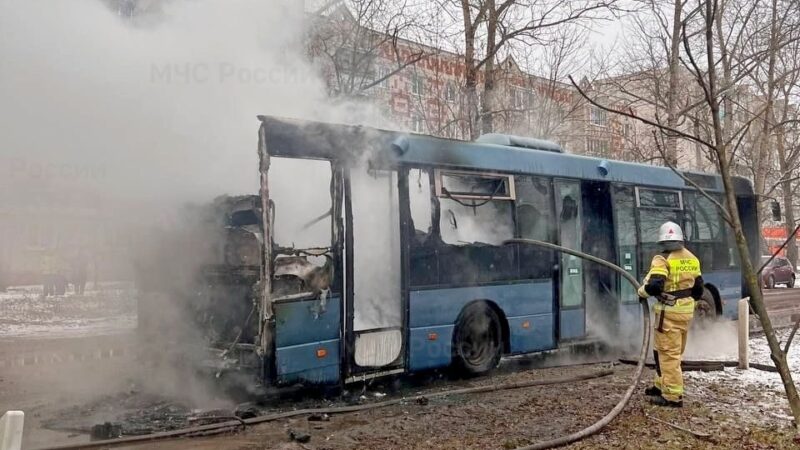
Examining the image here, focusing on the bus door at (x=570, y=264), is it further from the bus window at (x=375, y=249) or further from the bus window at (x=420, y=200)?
the bus window at (x=375, y=249)

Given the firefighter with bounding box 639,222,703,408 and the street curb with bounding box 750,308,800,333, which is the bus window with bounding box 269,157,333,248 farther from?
the street curb with bounding box 750,308,800,333

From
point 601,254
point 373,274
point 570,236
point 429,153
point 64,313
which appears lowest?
point 64,313

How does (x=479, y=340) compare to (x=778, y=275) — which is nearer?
(x=479, y=340)

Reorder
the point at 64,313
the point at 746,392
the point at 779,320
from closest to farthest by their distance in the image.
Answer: the point at 746,392
the point at 779,320
the point at 64,313

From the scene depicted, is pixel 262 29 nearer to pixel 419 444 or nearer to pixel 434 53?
pixel 419 444

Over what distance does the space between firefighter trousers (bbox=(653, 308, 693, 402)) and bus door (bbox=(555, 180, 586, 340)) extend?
2408mm

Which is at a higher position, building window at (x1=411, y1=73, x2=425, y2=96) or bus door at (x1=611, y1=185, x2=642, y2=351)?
building window at (x1=411, y1=73, x2=425, y2=96)

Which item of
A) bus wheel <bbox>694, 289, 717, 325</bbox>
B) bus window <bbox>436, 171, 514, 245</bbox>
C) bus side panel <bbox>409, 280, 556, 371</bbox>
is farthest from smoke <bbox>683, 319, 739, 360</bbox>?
bus window <bbox>436, 171, 514, 245</bbox>

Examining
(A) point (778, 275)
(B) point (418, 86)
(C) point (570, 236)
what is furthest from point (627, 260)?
(A) point (778, 275)

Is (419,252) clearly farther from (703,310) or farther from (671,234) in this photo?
(703,310)

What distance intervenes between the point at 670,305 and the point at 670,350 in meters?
0.45

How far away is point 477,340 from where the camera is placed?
8.34m

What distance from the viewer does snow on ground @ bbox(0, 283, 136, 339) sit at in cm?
1387

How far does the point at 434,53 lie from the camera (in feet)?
61.0
